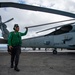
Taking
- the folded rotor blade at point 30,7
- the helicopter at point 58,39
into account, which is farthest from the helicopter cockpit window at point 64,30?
the folded rotor blade at point 30,7

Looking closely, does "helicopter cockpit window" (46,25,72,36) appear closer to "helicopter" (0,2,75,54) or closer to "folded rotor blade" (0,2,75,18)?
"helicopter" (0,2,75,54)

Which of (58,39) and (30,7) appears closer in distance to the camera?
(30,7)

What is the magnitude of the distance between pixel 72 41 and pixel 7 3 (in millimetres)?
14505

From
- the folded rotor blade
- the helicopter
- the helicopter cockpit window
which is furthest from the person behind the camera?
the helicopter cockpit window

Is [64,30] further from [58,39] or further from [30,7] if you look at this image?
[30,7]

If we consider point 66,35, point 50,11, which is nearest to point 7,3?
point 50,11

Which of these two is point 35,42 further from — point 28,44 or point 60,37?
point 60,37

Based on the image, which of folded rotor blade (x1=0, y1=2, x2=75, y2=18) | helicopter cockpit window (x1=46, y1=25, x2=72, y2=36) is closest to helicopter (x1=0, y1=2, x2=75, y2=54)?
helicopter cockpit window (x1=46, y1=25, x2=72, y2=36)

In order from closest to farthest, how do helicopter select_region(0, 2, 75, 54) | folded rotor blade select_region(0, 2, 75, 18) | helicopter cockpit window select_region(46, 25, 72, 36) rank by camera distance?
folded rotor blade select_region(0, 2, 75, 18)
helicopter select_region(0, 2, 75, 54)
helicopter cockpit window select_region(46, 25, 72, 36)

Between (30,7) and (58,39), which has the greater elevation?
(30,7)

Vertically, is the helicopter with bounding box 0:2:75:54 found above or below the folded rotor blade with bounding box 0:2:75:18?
below

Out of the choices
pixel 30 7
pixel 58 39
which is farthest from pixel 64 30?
pixel 30 7

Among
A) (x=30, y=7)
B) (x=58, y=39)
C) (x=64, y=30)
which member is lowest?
(x=58, y=39)

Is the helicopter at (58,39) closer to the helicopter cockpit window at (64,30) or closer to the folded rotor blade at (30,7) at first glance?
the helicopter cockpit window at (64,30)
